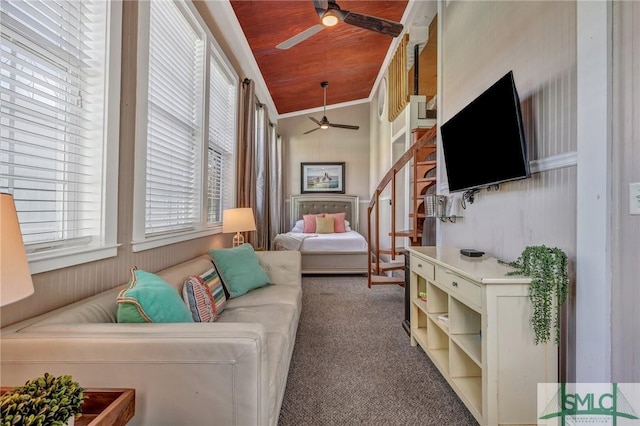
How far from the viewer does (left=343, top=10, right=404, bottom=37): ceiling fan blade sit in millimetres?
2620

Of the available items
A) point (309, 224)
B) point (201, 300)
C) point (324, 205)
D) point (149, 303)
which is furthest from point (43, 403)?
point (324, 205)

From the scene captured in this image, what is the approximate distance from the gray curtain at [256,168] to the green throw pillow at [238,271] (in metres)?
1.24

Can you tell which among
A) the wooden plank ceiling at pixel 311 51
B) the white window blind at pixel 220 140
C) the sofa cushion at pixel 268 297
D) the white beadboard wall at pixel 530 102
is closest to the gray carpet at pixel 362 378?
the sofa cushion at pixel 268 297

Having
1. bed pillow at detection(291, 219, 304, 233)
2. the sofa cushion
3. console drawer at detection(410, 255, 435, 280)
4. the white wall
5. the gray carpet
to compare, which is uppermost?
the white wall

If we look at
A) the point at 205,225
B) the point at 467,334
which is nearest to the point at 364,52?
the point at 205,225

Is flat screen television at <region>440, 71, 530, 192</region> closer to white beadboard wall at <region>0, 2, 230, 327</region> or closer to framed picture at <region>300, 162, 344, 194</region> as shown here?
white beadboard wall at <region>0, 2, 230, 327</region>

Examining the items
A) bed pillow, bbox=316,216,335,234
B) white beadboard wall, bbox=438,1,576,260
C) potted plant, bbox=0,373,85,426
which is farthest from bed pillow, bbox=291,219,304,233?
potted plant, bbox=0,373,85,426

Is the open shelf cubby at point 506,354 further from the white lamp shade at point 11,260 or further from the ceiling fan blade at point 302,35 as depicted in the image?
the ceiling fan blade at point 302,35

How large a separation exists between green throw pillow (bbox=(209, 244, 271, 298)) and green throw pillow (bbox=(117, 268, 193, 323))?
100 centimetres

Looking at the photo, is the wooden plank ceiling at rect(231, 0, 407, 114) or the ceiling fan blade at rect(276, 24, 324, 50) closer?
the ceiling fan blade at rect(276, 24, 324, 50)

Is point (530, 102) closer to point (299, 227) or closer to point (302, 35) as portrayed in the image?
point (302, 35)

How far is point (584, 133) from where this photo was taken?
1.31 m

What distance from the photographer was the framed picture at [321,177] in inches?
271

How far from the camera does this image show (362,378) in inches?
76.2
